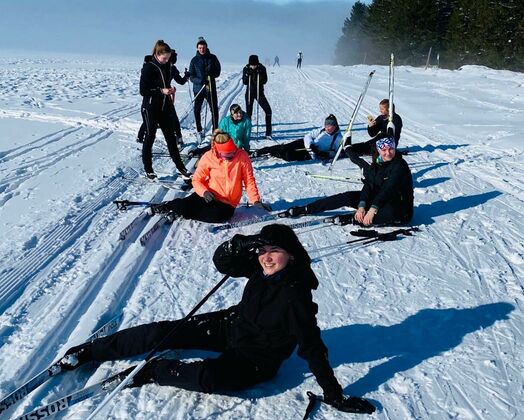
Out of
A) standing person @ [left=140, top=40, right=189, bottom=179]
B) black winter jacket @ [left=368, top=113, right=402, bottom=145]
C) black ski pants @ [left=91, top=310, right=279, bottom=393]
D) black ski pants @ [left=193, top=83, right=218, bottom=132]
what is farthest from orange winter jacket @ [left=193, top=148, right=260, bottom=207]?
black ski pants @ [left=193, top=83, right=218, bottom=132]

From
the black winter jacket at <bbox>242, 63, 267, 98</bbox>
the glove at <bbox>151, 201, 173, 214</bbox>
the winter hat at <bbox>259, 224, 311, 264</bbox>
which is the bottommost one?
the glove at <bbox>151, 201, 173, 214</bbox>

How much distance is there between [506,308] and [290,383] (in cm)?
217

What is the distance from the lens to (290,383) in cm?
330

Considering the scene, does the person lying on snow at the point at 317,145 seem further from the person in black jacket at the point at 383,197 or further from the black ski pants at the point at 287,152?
the person in black jacket at the point at 383,197

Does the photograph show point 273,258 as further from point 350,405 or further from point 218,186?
point 218,186

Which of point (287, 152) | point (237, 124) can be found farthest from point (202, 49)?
point (287, 152)

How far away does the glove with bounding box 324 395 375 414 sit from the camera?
2963mm

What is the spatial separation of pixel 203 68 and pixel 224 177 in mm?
5015

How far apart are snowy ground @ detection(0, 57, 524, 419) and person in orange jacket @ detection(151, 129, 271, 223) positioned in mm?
212

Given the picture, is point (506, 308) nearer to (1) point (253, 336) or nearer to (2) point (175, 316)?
(1) point (253, 336)

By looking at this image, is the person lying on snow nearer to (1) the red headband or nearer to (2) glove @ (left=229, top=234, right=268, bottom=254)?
(1) the red headband

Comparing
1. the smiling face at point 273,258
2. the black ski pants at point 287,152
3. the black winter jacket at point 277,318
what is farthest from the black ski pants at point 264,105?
the smiling face at point 273,258

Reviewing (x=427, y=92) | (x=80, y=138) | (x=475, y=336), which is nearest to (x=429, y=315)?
(x=475, y=336)

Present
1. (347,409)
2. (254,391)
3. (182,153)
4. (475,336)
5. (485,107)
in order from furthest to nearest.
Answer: (485,107) < (182,153) < (475,336) < (254,391) < (347,409)
